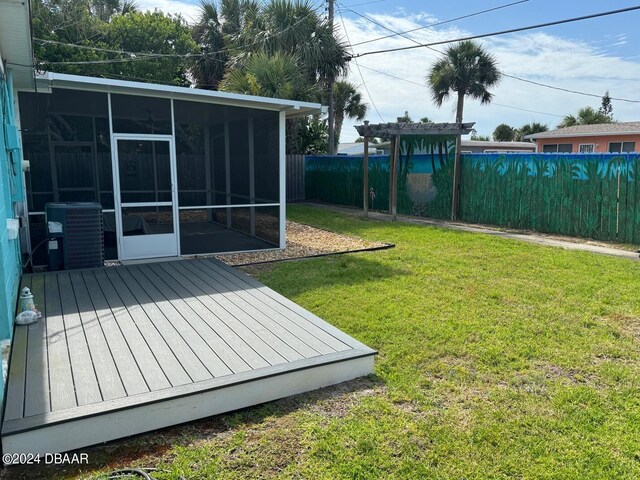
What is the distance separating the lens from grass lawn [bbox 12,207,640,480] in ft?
8.00

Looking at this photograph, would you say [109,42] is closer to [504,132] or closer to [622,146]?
[622,146]

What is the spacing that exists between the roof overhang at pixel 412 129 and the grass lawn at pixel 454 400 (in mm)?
5996

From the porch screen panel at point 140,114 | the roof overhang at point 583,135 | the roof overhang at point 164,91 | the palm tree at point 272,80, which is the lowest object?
the porch screen panel at point 140,114

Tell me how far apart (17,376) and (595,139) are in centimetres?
2413

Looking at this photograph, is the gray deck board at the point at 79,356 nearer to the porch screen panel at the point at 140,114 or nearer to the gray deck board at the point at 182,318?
the gray deck board at the point at 182,318

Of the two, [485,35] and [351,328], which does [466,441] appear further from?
[485,35]

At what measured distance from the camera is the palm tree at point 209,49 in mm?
20219

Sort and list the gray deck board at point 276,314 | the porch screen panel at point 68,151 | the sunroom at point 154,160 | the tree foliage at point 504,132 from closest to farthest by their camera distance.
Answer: the gray deck board at point 276,314, the sunroom at point 154,160, the porch screen panel at point 68,151, the tree foliage at point 504,132

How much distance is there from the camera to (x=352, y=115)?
3109 cm

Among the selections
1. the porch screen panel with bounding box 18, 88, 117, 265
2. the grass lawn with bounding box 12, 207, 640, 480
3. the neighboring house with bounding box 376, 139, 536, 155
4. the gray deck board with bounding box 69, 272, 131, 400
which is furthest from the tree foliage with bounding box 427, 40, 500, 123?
the gray deck board with bounding box 69, 272, 131, 400

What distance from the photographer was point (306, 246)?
27.9ft

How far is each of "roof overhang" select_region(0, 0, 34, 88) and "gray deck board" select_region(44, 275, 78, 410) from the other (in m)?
2.32

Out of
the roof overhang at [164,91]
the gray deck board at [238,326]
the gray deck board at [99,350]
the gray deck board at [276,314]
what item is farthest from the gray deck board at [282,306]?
the roof overhang at [164,91]

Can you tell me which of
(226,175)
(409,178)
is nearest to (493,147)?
(409,178)
